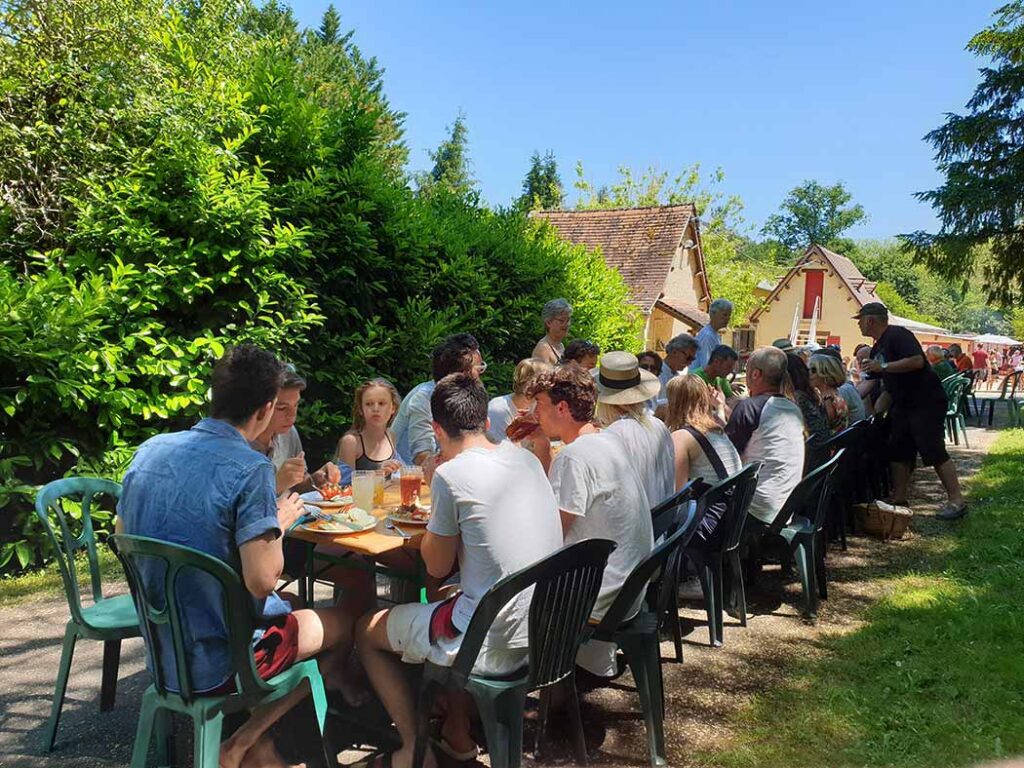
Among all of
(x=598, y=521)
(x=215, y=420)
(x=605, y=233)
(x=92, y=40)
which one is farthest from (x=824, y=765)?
(x=605, y=233)

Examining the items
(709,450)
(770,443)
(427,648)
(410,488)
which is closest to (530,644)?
(427,648)

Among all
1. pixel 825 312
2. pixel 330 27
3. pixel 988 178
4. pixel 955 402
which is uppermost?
pixel 330 27

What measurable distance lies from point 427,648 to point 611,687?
1.51 meters

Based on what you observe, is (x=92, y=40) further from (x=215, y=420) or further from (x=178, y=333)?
(x=215, y=420)

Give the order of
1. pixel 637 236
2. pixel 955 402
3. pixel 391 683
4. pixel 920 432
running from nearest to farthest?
pixel 391 683 < pixel 920 432 < pixel 955 402 < pixel 637 236

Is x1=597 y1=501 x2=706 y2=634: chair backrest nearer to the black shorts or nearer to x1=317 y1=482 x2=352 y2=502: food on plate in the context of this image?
x1=317 y1=482 x2=352 y2=502: food on plate

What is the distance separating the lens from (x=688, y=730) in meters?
3.36

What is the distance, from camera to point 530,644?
2514mm

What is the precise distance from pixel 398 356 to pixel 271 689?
191 inches

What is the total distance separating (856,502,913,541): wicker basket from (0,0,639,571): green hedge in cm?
431

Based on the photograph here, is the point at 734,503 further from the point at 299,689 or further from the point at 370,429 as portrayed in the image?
the point at 299,689

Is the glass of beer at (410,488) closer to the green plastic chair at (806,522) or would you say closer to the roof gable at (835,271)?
the green plastic chair at (806,522)

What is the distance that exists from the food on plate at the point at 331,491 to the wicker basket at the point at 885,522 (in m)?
5.01

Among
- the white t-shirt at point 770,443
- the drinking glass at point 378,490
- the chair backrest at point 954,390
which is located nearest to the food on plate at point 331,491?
the drinking glass at point 378,490
